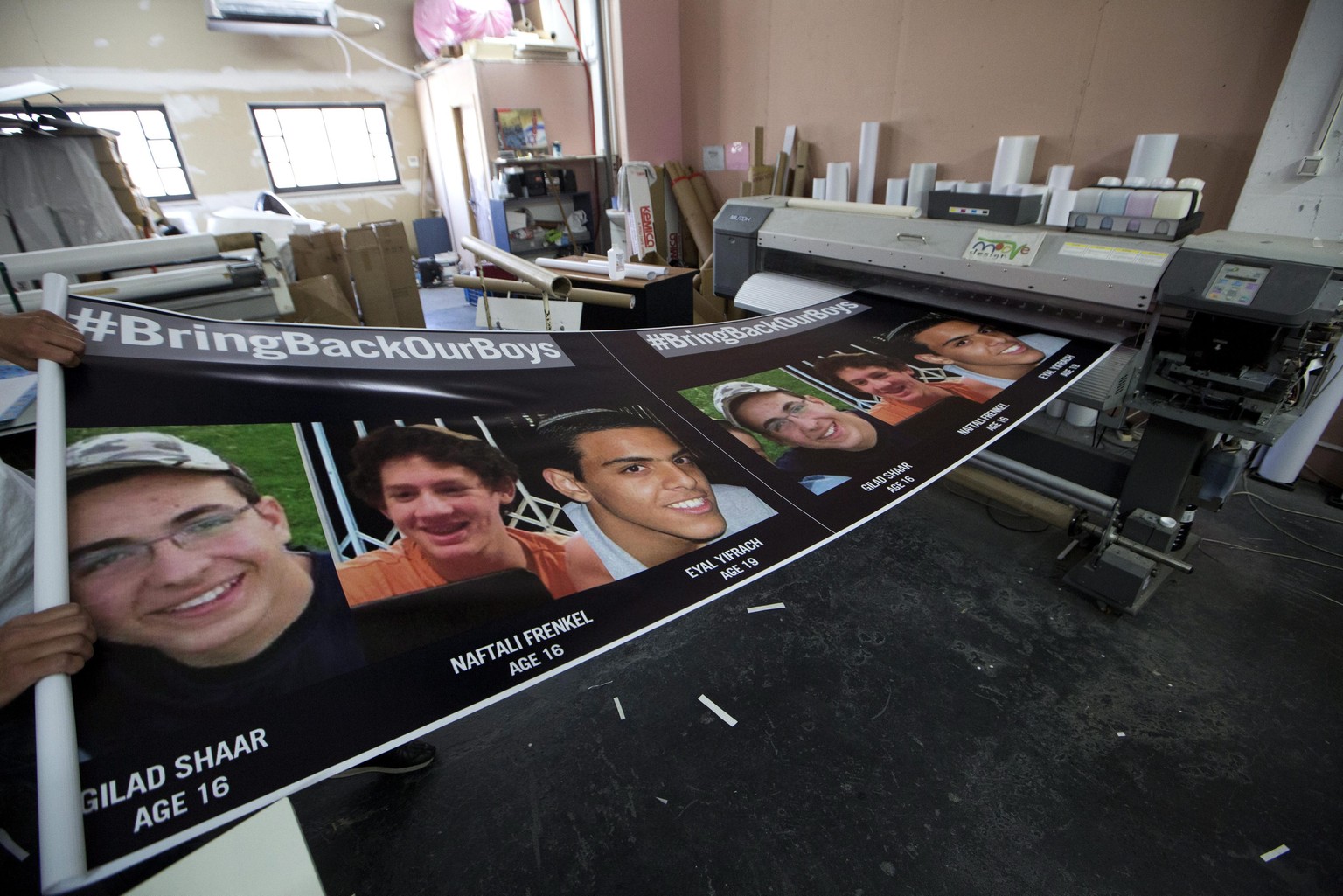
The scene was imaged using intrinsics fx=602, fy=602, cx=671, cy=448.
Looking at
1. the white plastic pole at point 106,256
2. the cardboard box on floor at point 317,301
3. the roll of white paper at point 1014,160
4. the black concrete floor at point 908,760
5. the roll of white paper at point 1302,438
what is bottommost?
the black concrete floor at point 908,760

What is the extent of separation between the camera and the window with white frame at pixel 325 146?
630cm

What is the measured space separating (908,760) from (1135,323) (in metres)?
1.28

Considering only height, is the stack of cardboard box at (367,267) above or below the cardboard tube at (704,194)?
below

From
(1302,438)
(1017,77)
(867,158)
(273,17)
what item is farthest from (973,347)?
(273,17)

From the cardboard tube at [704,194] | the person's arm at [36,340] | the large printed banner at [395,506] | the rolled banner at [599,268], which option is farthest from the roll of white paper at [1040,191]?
the person's arm at [36,340]

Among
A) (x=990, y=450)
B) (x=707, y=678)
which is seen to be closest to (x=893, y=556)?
(x=990, y=450)

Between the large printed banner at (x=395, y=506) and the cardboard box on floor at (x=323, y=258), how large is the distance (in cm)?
286

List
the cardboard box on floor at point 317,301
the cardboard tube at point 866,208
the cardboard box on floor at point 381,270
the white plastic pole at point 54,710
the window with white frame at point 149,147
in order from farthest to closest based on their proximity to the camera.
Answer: the window with white frame at point 149,147 → the cardboard box on floor at point 381,270 → the cardboard box on floor at point 317,301 → the cardboard tube at point 866,208 → the white plastic pole at point 54,710

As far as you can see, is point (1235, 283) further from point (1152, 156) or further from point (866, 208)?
point (1152, 156)

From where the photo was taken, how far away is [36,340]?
958 mm

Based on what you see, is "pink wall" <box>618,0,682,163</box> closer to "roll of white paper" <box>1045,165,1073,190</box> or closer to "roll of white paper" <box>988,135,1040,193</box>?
"roll of white paper" <box>988,135,1040,193</box>

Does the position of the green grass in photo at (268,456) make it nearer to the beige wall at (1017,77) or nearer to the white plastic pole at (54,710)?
the white plastic pole at (54,710)

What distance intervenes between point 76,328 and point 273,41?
6836 millimetres

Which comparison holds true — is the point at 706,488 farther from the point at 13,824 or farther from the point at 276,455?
the point at 13,824
